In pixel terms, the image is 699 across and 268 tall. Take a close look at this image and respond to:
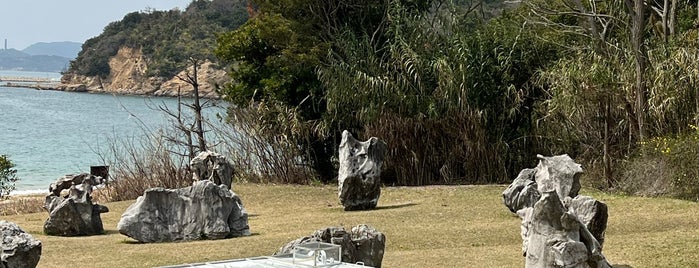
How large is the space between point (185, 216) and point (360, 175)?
11.1 ft

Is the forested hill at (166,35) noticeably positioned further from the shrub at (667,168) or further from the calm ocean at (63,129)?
the shrub at (667,168)

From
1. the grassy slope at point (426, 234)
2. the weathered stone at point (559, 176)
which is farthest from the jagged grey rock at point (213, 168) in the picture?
the weathered stone at point (559, 176)

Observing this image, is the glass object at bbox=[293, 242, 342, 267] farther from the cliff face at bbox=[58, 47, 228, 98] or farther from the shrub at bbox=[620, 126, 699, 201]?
the cliff face at bbox=[58, 47, 228, 98]

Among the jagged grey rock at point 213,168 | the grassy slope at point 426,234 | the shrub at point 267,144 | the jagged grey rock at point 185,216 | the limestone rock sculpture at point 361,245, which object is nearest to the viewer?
the limestone rock sculpture at point 361,245

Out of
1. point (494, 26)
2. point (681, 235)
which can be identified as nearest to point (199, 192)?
point (681, 235)

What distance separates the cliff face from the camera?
70.4m

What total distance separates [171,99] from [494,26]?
170 ft

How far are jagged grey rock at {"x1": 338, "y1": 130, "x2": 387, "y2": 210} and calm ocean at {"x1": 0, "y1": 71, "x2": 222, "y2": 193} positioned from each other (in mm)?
6778

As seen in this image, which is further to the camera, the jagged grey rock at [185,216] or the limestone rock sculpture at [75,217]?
the limestone rock sculpture at [75,217]

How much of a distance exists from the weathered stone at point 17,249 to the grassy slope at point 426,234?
144 centimetres

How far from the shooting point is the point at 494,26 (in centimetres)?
2086

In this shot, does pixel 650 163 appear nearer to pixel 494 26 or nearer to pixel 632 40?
pixel 632 40

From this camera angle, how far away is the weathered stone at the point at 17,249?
9086mm

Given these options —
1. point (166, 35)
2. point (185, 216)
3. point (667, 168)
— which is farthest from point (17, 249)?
point (166, 35)
